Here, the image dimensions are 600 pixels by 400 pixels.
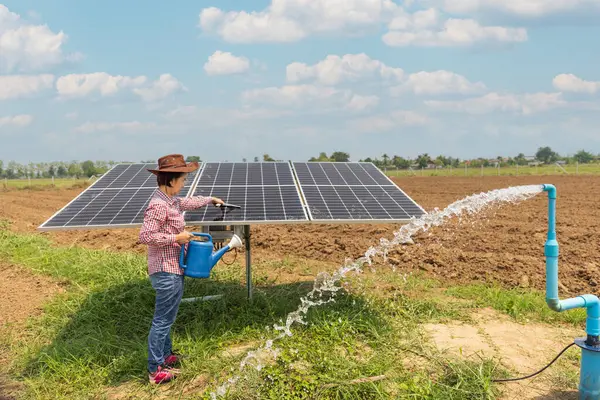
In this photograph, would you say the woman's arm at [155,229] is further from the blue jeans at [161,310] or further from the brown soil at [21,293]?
the brown soil at [21,293]

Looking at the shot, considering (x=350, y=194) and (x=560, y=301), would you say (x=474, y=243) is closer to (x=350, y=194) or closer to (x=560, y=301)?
(x=350, y=194)

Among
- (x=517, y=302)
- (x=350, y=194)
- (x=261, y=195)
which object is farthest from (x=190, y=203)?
(x=517, y=302)

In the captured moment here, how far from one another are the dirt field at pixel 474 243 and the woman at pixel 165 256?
17.6ft

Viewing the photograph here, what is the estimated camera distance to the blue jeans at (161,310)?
4.97 m

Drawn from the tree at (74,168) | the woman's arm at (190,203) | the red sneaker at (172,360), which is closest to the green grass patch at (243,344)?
the red sneaker at (172,360)

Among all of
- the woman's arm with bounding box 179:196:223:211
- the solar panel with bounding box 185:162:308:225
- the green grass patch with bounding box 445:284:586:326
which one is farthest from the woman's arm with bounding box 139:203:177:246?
the green grass patch with bounding box 445:284:586:326

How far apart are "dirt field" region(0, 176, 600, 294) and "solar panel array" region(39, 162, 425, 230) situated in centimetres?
231

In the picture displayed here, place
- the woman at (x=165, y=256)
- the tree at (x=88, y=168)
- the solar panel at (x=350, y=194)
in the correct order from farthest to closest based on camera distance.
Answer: the tree at (x=88, y=168)
the solar panel at (x=350, y=194)
the woman at (x=165, y=256)

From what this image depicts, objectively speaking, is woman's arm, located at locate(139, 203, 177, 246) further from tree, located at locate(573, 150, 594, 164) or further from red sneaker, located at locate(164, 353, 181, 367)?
tree, located at locate(573, 150, 594, 164)

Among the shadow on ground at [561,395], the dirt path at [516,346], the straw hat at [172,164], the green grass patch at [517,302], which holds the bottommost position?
the shadow on ground at [561,395]

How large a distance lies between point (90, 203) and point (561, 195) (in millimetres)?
18833

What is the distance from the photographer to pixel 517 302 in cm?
701

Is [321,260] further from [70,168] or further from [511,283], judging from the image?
[70,168]

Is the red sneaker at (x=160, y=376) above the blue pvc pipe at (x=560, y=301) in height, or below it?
below
